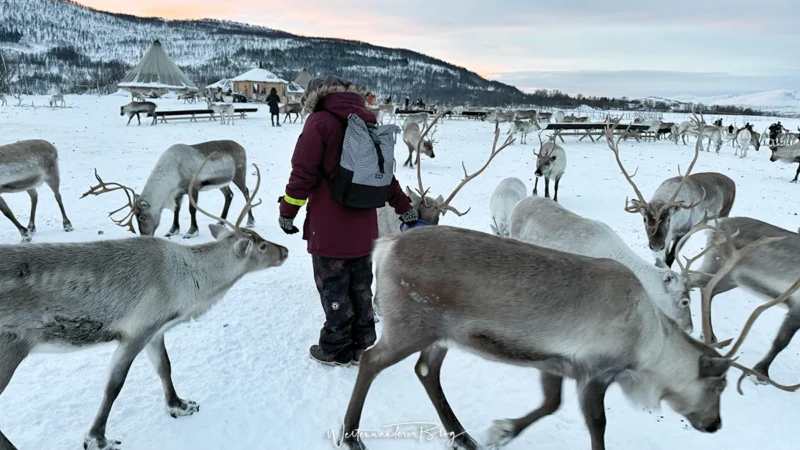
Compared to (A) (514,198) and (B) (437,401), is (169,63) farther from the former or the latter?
(B) (437,401)

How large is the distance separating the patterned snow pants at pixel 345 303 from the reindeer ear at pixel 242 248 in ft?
1.52

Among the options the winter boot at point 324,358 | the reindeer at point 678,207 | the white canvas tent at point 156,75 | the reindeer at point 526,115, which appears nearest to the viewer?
the winter boot at point 324,358

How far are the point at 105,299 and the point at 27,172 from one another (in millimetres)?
5211

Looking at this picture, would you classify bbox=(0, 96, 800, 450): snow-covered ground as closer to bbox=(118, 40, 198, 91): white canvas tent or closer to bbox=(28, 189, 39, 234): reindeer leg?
bbox=(28, 189, 39, 234): reindeer leg

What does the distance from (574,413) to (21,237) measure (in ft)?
22.3

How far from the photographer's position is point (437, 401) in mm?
2854

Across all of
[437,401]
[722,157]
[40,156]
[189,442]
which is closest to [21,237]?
[40,156]

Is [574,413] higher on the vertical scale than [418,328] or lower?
A: lower

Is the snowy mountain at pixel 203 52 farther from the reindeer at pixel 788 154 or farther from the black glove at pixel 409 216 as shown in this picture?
the black glove at pixel 409 216

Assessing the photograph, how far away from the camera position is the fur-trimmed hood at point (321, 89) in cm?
328

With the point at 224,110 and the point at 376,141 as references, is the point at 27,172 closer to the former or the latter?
the point at 376,141

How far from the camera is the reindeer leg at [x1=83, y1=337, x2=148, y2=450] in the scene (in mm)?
2572

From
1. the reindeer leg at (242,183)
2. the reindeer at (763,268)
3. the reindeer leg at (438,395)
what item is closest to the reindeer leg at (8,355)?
the reindeer leg at (438,395)

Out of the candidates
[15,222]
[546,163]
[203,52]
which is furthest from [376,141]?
[203,52]
